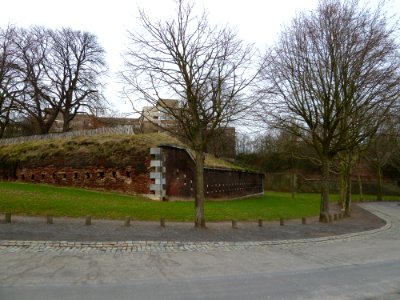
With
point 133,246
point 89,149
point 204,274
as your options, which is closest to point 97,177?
point 89,149

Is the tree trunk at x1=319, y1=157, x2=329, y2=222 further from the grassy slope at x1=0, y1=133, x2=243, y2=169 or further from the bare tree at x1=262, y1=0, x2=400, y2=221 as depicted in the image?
the grassy slope at x1=0, y1=133, x2=243, y2=169

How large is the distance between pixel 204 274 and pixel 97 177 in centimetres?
2008

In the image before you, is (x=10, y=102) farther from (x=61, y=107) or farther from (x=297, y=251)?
(x=297, y=251)

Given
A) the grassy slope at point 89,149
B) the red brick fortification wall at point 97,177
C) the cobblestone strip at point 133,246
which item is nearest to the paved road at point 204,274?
the cobblestone strip at point 133,246

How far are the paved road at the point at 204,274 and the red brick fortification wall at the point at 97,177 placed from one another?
14491 mm

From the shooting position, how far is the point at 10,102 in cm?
4325

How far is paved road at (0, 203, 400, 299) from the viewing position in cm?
677

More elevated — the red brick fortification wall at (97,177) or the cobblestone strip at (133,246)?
the red brick fortification wall at (97,177)

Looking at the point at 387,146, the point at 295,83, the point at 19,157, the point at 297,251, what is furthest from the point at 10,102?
the point at 387,146

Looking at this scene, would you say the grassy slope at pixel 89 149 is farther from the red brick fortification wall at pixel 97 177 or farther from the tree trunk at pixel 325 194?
the tree trunk at pixel 325 194

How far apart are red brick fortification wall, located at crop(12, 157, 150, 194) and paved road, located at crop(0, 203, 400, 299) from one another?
47.5 ft

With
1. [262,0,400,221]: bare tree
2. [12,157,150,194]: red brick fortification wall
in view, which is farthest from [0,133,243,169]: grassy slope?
[262,0,400,221]: bare tree

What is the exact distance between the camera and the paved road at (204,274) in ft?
22.2

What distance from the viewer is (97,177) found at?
88.8ft
